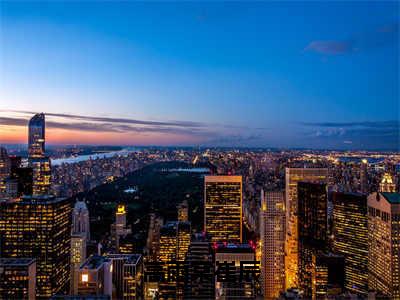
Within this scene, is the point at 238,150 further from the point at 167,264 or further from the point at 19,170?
the point at 19,170

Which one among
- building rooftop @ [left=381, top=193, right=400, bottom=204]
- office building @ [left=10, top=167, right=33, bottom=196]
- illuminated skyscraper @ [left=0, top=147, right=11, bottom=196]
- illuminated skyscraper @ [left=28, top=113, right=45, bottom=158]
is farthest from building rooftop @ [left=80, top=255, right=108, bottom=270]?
building rooftop @ [left=381, top=193, right=400, bottom=204]

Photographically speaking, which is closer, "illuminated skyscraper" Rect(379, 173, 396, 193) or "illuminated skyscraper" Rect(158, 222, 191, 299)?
"illuminated skyscraper" Rect(379, 173, 396, 193)

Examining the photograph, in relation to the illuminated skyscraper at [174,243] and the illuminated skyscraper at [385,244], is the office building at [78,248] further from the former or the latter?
the illuminated skyscraper at [385,244]

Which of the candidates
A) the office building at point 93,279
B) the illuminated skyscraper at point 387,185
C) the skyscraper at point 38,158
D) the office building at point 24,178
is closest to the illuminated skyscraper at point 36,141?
Result: the skyscraper at point 38,158

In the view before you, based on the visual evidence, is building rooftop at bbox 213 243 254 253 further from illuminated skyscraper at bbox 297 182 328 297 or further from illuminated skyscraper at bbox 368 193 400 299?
illuminated skyscraper at bbox 368 193 400 299

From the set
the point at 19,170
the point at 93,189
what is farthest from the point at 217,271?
the point at 19,170

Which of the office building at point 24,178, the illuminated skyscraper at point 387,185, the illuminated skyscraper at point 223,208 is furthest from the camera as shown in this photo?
the illuminated skyscraper at point 223,208

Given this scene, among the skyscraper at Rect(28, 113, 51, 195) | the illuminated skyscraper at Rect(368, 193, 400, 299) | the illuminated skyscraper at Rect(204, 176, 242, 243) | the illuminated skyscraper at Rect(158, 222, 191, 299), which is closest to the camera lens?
the illuminated skyscraper at Rect(368, 193, 400, 299)
